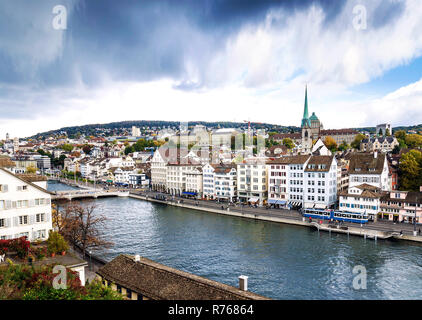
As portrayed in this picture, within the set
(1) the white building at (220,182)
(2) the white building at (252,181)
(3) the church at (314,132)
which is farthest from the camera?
(3) the church at (314,132)

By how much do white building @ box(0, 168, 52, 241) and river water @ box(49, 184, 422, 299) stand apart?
31.2ft

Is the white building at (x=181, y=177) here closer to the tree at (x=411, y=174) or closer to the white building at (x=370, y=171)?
the white building at (x=370, y=171)

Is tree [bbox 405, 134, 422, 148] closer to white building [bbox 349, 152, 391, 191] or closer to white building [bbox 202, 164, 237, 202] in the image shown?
white building [bbox 349, 152, 391, 191]

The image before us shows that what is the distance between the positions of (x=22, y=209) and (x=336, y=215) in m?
41.0

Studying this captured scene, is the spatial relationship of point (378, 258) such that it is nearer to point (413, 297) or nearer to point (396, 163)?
point (413, 297)

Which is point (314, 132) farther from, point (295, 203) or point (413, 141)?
point (295, 203)

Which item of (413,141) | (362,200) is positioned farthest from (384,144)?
(362,200)

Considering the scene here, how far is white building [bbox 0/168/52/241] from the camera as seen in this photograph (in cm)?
2561

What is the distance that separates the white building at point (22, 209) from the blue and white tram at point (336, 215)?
123 ft

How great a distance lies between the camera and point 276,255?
119ft

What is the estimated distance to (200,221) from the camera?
5478 centimetres

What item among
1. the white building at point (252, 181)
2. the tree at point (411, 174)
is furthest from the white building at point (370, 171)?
the white building at point (252, 181)

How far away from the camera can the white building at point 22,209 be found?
2561 centimetres

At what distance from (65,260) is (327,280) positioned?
21656 mm
